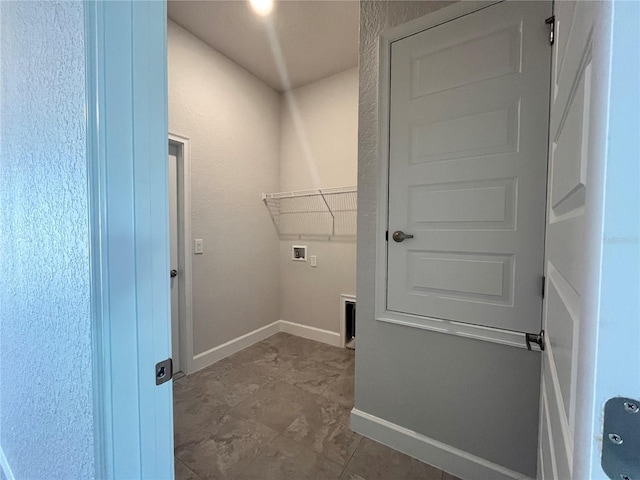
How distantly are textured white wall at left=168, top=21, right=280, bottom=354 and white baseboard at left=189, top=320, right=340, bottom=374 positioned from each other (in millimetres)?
62

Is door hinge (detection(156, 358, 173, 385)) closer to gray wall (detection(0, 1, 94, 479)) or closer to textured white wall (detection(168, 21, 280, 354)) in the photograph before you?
gray wall (detection(0, 1, 94, 479))

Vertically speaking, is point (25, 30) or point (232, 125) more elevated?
point (232, 125)

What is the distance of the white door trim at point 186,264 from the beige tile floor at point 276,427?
0.75 ft

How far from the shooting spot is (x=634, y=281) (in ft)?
0.77

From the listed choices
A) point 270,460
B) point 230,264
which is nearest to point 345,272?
point 230,264

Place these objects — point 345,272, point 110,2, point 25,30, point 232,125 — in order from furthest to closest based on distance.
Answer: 1. point 345,272
2. point 232,125
3. point 25,30
4. point 110,2

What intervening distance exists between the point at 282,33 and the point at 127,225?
7.82 feet

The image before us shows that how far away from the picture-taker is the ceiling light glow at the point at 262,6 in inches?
74.3

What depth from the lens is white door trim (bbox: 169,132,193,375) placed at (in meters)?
2.23

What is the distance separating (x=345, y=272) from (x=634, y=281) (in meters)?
2.59

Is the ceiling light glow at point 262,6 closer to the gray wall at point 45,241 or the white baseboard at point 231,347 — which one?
the gray wall at point 45,241

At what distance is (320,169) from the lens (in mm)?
2926

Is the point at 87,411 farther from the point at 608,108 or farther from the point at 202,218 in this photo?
the point at 202,218

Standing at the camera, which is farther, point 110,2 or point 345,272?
point 345,272
